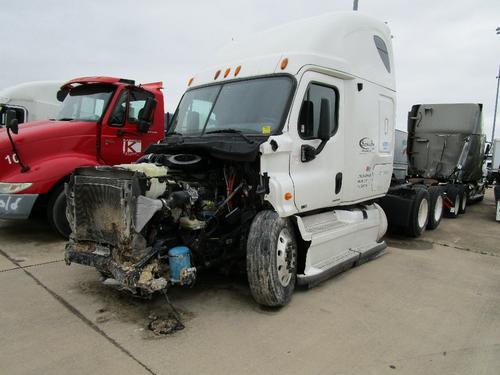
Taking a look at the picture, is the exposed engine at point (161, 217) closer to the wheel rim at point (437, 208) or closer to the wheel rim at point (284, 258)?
the wheel rim at point (284, 258)

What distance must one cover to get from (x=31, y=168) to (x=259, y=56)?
3.82 metres

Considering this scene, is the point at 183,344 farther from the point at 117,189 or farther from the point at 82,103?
the point at 82,103

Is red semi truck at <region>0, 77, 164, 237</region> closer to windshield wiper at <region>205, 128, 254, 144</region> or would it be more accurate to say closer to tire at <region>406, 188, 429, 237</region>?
windshield wiper at <region>205, 128, 254, 144</region>

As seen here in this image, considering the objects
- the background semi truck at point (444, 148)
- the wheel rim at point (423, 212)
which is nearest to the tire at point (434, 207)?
the wheel rim at point (423, 212)

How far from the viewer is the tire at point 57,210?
6379 millimetres

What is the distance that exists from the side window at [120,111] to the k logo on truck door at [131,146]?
0.34 metres

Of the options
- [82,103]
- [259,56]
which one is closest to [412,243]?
[259,56]

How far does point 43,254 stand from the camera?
5973 mm

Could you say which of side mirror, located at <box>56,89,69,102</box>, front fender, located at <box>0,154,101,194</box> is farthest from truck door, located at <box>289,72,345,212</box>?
side mirror, located at <box>56,89,69,102</box>

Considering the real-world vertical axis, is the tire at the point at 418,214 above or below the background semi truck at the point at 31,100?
below

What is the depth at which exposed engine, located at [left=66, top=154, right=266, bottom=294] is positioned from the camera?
378 cm

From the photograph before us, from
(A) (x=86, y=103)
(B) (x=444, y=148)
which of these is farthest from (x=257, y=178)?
(B) (x=444, y=148)

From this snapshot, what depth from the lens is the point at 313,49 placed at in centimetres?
487

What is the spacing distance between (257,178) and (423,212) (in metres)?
5.35
